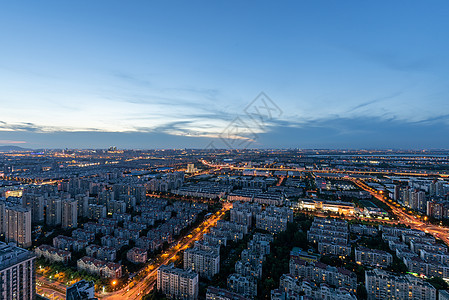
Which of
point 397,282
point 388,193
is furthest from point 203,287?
point 388,193

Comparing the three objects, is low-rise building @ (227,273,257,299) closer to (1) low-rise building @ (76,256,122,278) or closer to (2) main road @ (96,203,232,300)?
(2) main road @ (96,203,232,300)

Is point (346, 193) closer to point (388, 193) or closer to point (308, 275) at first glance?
point (388, 193)

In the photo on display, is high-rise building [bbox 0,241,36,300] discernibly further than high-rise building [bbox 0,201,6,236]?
No

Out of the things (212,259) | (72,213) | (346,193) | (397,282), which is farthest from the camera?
(346,193)

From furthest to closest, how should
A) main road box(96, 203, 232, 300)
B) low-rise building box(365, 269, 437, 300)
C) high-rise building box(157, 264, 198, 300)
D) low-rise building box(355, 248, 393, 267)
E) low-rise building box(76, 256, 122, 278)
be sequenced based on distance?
1. low-rise building box(355, 248, 393, 267)
2. low-rise building box(76, 256, 122, 278)
3. main road box(96, 203, 232, 300)
4. high-rise building box(157, 264, 198, 300)
5. low-rise building box(365, 269, 437, 300)

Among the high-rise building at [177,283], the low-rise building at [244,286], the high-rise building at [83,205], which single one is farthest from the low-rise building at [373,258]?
the high-rise building at [83,205]

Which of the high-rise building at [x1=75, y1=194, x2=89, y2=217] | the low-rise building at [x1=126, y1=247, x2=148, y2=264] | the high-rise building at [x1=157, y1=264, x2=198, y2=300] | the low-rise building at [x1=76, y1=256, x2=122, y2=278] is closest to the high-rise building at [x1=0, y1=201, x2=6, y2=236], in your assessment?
→ the high-rise building at [x1=75, y1=194, x2=89, y2=217]

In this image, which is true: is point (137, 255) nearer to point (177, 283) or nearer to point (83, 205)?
point (177, 283)
